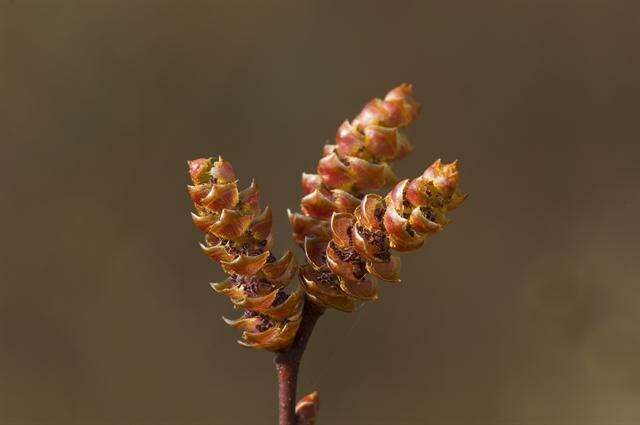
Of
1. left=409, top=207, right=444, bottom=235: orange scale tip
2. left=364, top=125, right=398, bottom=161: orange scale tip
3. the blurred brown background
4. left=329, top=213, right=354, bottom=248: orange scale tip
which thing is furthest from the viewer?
the blurred brown background

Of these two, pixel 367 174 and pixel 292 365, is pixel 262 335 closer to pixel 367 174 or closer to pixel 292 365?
pixel 292 365

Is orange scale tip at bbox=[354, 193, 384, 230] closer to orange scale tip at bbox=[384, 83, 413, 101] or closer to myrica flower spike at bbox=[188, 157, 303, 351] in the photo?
myrica flower spike at bbox=[188, 157, 303, 351]

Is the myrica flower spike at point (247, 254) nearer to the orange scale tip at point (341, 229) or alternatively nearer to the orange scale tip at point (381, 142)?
the orange scale tip at point (341, 229)

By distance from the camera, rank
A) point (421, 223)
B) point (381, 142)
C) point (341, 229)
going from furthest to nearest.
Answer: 1. point (381, 142)
2. point (341, 229)
3. point (421, 223)

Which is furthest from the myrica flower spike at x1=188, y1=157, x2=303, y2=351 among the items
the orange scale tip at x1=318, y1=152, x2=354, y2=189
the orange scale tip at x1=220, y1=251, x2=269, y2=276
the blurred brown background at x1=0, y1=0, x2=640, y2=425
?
the blurred brown background at x1=0, y1=0, x2=640, y2=425

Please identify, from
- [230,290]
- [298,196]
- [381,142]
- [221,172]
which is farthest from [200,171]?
[298,196]

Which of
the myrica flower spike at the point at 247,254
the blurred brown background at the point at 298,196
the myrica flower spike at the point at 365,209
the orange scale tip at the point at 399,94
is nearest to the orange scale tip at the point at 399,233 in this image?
A: the myrica flower spike at the point at 365,209
